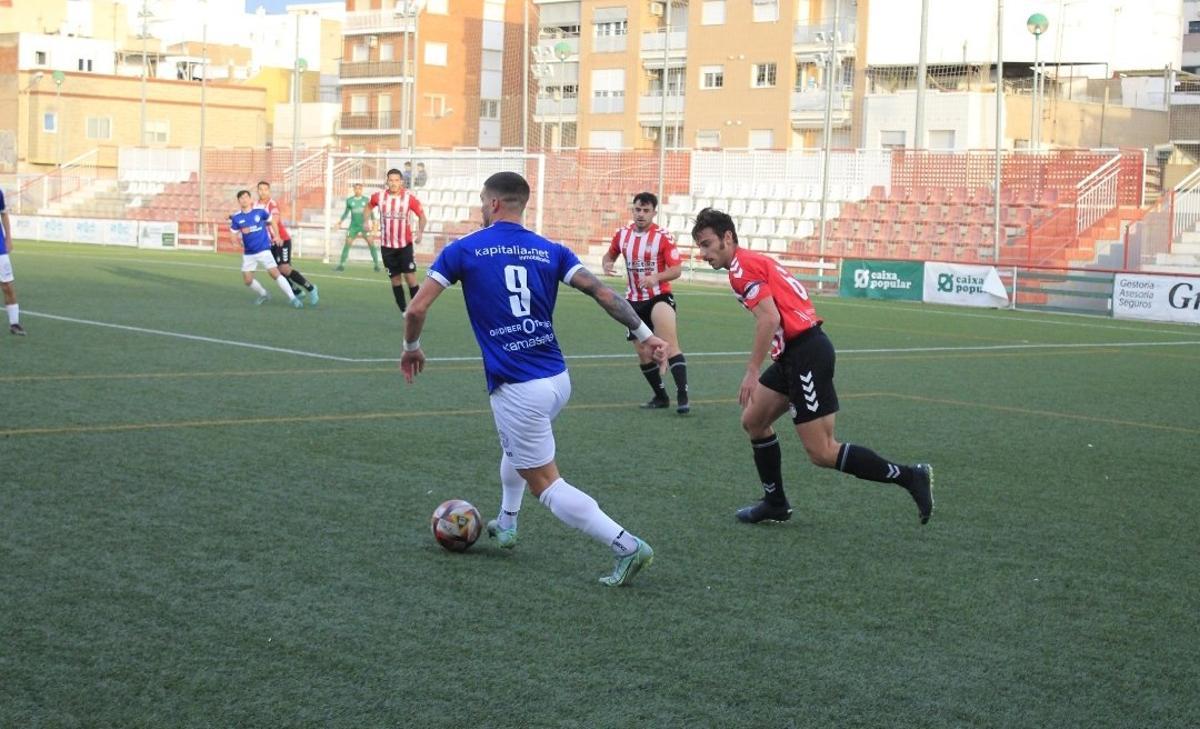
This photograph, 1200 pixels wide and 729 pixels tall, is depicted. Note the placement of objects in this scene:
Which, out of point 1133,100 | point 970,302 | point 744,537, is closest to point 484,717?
point 744,537

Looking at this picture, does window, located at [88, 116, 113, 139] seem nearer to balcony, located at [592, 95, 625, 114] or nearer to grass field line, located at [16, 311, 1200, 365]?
balcony, located at [592, 95, 625, 114]

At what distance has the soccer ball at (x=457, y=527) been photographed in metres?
7.23

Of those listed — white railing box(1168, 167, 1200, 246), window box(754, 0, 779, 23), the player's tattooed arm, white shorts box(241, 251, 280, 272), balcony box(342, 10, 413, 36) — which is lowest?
white shorts box(241, 251, 280, 272)

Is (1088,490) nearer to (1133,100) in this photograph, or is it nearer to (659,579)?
(659,579)

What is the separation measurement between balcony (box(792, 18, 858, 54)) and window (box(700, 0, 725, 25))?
3.79 metres

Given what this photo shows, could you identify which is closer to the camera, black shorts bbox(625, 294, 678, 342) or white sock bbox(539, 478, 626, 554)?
white sock bbox(539, 478, 626, 554)

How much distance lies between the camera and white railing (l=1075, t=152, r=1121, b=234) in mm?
35906

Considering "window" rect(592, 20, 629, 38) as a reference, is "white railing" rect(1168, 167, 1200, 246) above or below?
below

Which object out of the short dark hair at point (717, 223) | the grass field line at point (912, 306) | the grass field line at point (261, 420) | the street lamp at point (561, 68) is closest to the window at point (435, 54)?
the street lamp at point (561, 68)

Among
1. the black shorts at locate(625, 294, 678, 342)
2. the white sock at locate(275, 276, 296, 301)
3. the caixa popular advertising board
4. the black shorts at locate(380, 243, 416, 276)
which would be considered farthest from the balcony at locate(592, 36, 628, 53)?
the black shorts at locate(625, 294, 678, 342)

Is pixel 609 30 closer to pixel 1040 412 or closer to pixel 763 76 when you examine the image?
pixel 763 76

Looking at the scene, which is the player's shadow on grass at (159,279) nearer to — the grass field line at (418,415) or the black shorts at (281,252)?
the black shorts at (281,252)

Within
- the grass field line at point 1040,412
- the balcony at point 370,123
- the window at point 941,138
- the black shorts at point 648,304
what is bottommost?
the grass field line at point 1040,412

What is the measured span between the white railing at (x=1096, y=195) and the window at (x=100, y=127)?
5433 cm
